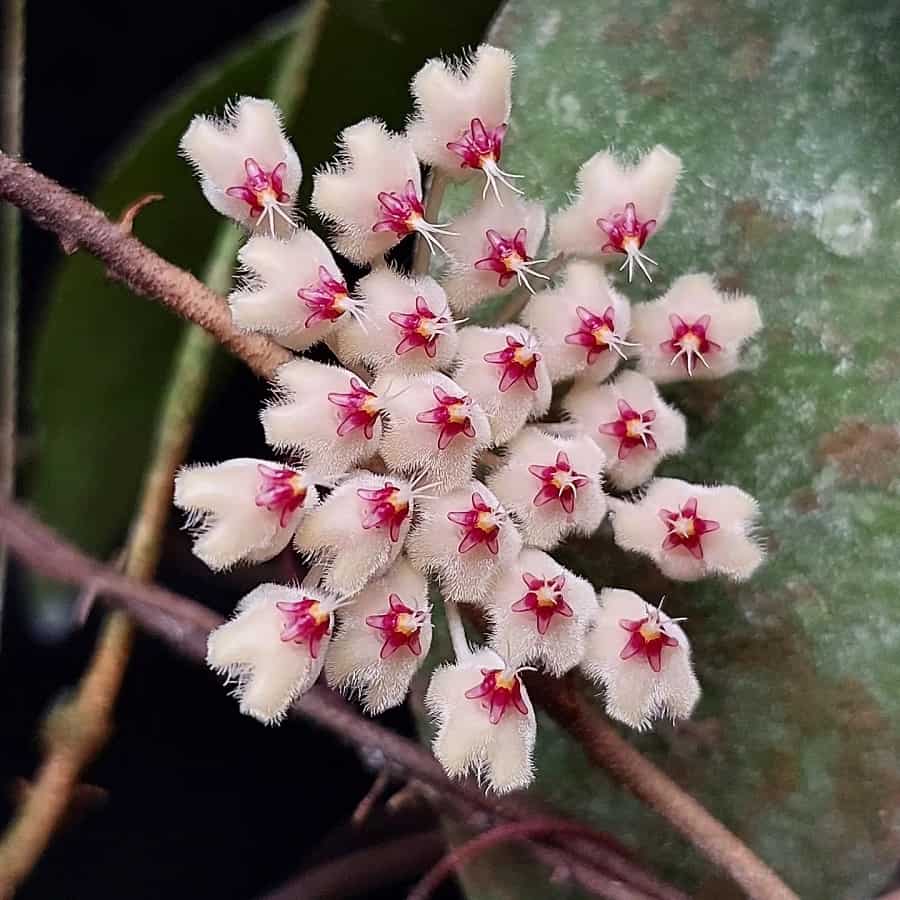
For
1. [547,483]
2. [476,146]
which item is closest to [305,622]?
[547,483]

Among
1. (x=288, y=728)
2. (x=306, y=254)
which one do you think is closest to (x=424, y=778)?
(x=306, y=254)

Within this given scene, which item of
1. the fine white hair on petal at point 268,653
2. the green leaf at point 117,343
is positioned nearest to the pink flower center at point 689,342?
the fine white hair on petal at point 268,653

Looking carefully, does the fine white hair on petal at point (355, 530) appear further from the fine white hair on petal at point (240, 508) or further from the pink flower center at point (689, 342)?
the pink flower center at point (689, 342)

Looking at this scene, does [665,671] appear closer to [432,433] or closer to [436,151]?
[432,433]

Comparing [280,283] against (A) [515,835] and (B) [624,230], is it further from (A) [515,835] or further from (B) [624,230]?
(A) [515,835]

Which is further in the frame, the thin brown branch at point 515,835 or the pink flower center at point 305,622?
the thin brown branch at point 515,835

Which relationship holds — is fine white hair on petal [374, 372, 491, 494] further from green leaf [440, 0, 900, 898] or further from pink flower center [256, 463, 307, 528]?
green leaf [440, 0, 900, 898]

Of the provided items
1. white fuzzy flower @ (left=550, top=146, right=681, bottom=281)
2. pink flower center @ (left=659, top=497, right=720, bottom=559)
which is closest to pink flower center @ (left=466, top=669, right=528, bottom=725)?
pink flower center @ (left=659, top=497, right=720, bottom=559)
